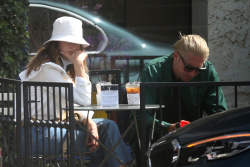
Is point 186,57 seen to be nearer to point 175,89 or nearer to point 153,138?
point 175,89

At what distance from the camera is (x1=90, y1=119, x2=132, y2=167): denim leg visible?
478cm

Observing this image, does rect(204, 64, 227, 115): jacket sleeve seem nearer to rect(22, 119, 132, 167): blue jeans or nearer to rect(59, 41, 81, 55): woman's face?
rect(22, 119, 132, 167): blue jeans

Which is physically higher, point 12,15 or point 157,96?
point 12,15

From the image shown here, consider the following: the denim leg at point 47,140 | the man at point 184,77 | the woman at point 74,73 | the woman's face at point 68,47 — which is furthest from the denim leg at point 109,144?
the woman's face at point 68,47

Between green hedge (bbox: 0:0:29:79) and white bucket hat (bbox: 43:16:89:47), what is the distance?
1.70m

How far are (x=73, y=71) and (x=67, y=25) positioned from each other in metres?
0.40

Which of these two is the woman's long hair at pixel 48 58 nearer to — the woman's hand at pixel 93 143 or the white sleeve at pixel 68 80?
the white sleeve at pixel 68 80

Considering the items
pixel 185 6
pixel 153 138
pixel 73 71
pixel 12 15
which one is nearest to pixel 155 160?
pixel 153 138

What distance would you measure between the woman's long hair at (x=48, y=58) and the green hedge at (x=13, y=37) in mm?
1747

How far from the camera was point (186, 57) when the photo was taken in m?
4.94

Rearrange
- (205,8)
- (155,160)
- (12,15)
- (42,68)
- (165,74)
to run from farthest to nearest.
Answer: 1. (205,8)
2. (12,15)
3. (165,74)
4. (42,68)
5. (155,160)

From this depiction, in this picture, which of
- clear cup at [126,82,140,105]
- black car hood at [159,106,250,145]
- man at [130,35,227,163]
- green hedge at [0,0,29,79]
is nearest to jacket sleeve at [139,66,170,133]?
man at [130,35,227,163]

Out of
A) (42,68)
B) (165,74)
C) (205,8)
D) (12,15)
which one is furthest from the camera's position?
(205,8)

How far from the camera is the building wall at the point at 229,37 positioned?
23.6 feet
